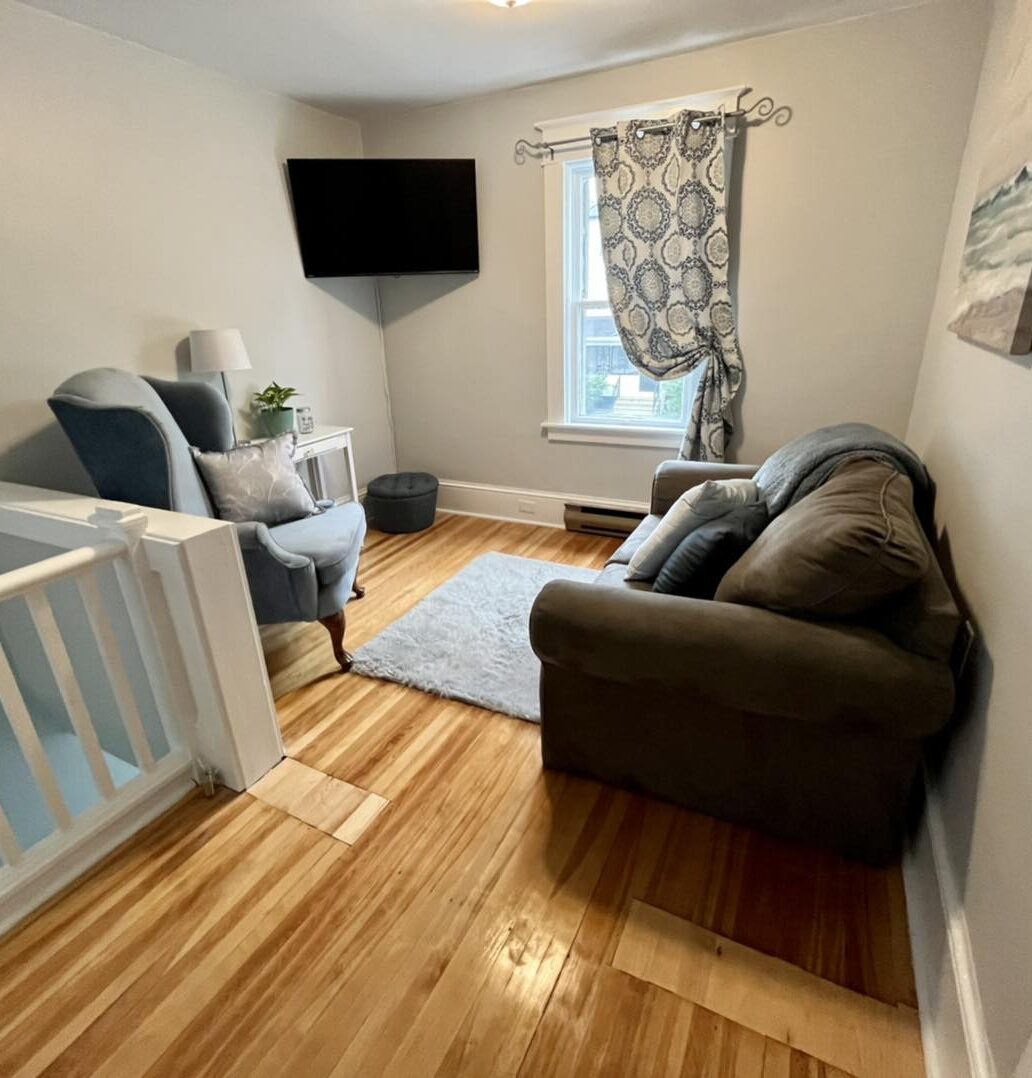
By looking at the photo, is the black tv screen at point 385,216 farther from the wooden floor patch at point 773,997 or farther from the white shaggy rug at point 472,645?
the wooden floor patch at point 773,997

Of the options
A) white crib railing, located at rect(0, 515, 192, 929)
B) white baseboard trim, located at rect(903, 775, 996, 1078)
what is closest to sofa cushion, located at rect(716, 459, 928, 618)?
white baseboard trim, located at rect(903, 775, 996, 1078)

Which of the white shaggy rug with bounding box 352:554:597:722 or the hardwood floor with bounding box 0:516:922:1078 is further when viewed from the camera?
the white shaggy rug with bounding box 352:554:597:722

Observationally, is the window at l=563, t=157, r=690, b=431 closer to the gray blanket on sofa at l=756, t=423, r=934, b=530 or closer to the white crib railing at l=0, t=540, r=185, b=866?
the gray blanket on sofa at l=756, t=423, r=934, b=530

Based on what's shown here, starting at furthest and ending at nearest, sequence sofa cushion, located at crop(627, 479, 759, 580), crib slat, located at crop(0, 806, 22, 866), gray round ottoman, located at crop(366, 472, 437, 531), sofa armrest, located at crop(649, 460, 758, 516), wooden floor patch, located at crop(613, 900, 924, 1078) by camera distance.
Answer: gray round ottoman, located at crop(366, 472, 437, 531)
sofa armrest, located at crop(649, 460, 758, 516)
sofa cushion, located at crop(627, 479, 759, 580)
crib slat, located at crop(0, 806, 22, 866)
wooden floor patch, located at crop(613, 900, 924, 1078)

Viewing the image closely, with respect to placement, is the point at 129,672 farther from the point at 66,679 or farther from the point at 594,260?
the point at 594,260

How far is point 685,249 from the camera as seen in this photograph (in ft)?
9.13

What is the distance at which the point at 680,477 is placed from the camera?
8.14 feet

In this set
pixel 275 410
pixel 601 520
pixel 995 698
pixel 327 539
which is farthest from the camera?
pixel 601 520


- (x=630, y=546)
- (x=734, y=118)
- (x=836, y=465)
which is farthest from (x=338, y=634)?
(x=734, y=118)

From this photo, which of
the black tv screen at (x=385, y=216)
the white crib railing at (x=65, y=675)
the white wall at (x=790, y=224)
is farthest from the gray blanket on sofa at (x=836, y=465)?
the black tv screen at (x=385, y=216)

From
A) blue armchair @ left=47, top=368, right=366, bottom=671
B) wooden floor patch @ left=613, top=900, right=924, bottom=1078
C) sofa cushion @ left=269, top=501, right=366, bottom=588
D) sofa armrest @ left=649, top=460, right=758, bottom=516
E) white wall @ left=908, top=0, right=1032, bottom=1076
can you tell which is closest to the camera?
white wall @ left=908, top=0, right=1032, bottom=1076

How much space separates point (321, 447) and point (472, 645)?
147 centimetres

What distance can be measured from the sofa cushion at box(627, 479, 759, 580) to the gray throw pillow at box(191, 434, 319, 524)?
4.83 ft

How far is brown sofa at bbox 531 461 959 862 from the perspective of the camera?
45.8 inches
